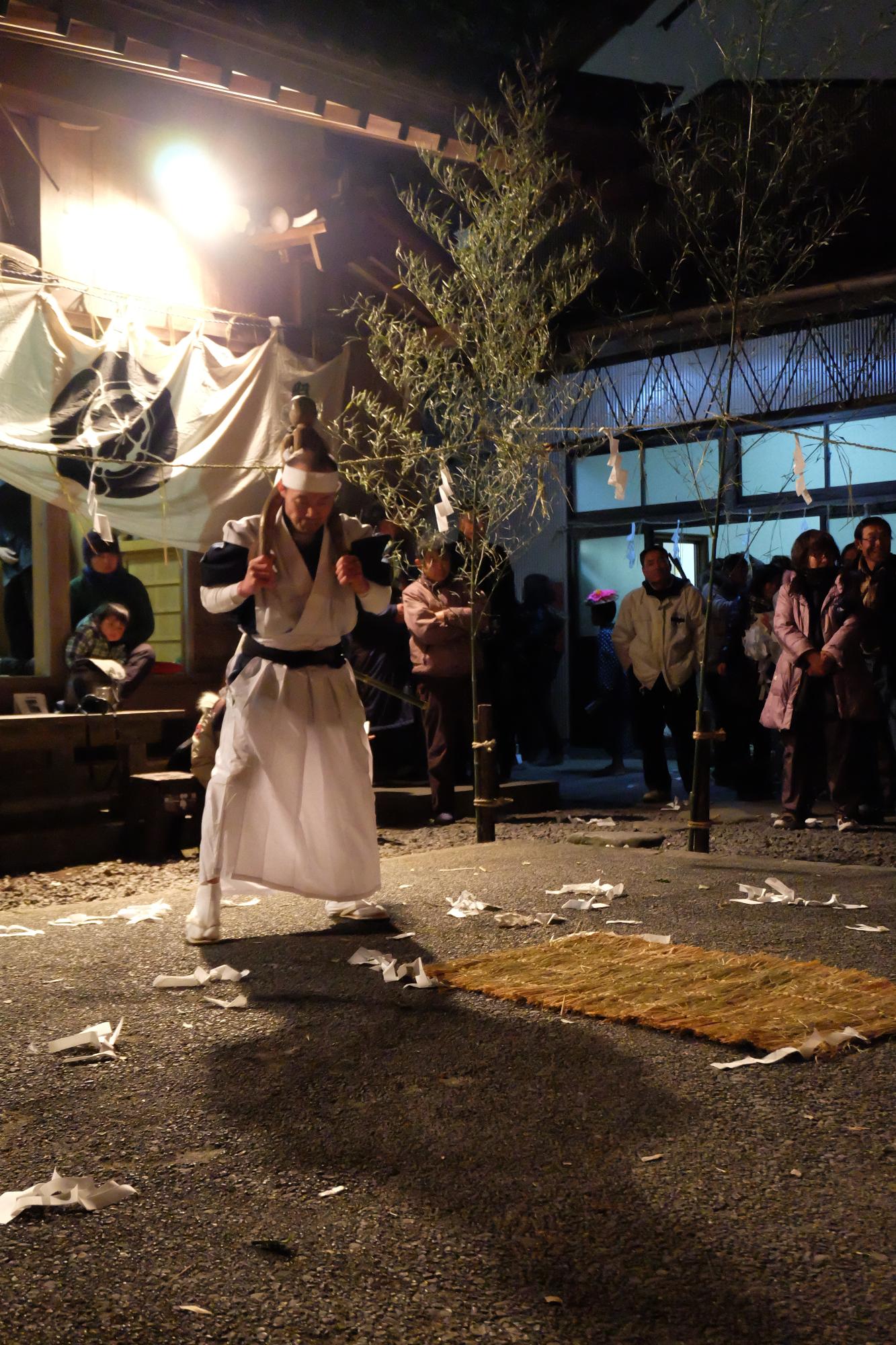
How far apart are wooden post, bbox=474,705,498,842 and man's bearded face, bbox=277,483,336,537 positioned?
298 cm

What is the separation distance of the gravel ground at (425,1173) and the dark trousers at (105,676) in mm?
4511

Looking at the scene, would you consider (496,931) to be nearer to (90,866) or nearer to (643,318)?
(90,866)

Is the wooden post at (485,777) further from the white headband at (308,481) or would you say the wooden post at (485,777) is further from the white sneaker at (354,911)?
the white headband at (308,481)

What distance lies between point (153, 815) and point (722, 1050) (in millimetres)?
5684

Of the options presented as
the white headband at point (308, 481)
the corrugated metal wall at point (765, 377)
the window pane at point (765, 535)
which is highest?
the corrugated metal wall at point (765, 377)

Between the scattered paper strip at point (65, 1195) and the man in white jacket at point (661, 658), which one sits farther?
the man in white jacket at point (661, 658)

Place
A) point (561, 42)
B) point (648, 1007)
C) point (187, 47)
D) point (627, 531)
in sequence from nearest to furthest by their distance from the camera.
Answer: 1. point (648, 1007)
2. point (187, 47)
3. point (561, 42)
4. point (627, 531)

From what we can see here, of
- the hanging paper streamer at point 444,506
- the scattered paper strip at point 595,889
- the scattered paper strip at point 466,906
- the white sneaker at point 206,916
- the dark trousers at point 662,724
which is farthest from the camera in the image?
the dark trousers at point 662,724

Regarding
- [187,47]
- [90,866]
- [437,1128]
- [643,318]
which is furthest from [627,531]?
[437,1128]

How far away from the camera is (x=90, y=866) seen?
339 inches

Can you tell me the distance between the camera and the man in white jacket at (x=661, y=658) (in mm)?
10852

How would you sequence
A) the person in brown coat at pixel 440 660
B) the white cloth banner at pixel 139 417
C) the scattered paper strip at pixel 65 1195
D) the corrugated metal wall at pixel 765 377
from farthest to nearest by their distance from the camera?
the corrugated metal wall at pixel 765 377
the person in brown coat at pixel 440 660
the white cloth banner at pixel 139 417
the scattered paper strip at pixel 65 1195

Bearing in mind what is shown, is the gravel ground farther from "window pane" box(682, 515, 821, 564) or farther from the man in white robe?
"window pane" box(682, 515, 821, 564)

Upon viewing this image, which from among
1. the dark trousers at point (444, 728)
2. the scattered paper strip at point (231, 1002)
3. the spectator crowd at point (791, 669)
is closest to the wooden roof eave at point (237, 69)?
the spectator crowd at point (791, 669)
